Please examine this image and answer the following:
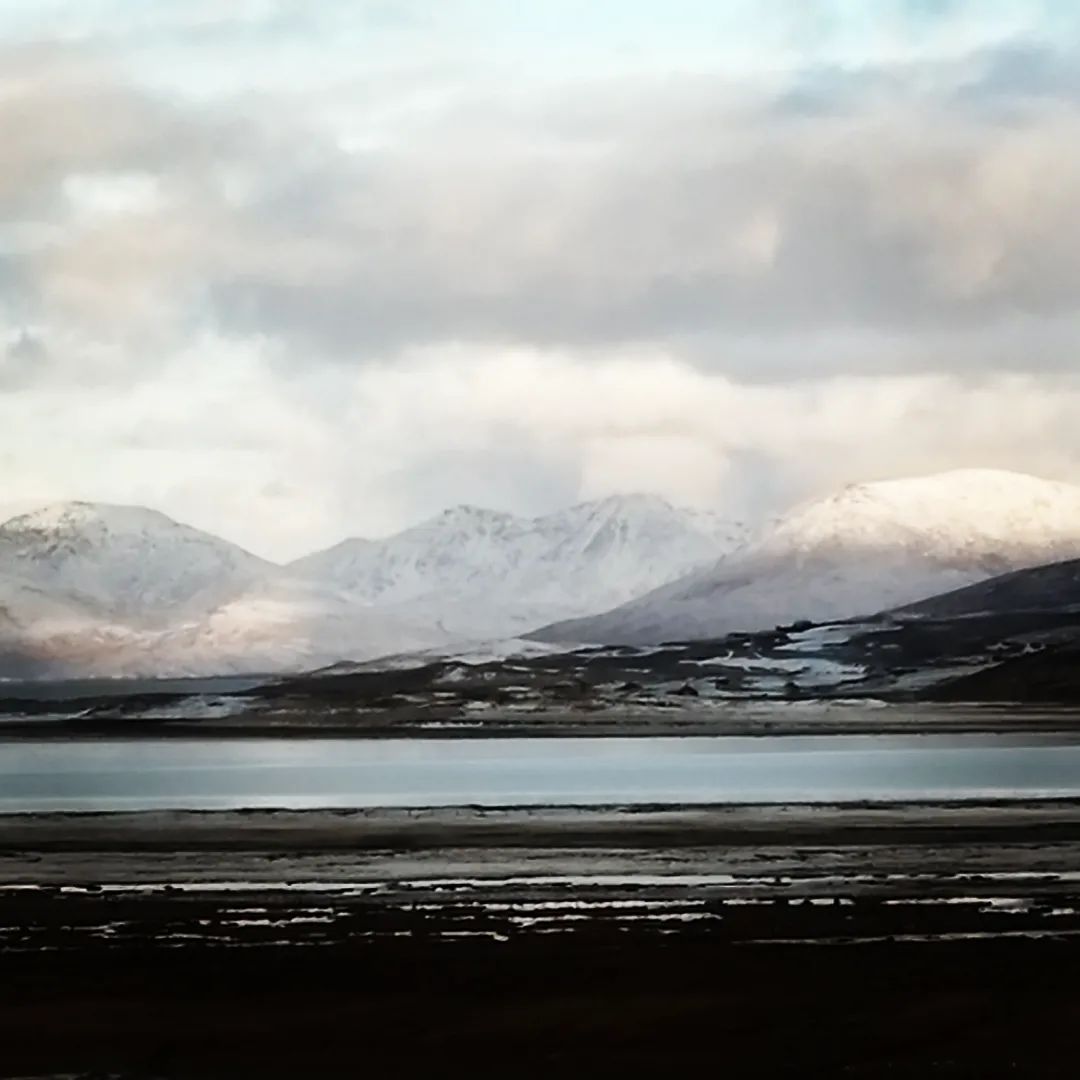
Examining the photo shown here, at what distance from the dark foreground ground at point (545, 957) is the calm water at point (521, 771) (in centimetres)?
803

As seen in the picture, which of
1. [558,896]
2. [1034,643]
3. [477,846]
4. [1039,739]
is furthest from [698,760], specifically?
[558,896]

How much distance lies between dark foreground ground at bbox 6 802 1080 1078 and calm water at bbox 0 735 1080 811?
8.03 metres

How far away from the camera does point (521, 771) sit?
39625mm

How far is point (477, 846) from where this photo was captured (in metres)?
21.9

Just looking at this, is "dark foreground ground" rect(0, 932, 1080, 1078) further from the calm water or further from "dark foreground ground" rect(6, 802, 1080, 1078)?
the calm water

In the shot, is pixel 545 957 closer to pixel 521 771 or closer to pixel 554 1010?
pixel 554 1010

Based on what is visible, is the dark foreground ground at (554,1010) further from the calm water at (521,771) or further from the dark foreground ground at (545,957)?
the calm water at (521,771)

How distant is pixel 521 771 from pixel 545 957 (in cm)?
2662

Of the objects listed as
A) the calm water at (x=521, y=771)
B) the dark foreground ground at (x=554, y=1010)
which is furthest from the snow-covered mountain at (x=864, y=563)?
the dark foreground ground at (x=554, y=1010)

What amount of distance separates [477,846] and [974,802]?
9.60 metres

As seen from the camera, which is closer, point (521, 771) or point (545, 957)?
point (545, 957)

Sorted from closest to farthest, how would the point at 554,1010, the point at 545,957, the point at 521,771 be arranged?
the point at 554,1010, the point at 545,957, the point at 521,771

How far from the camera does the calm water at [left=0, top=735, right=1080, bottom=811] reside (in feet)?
99.8

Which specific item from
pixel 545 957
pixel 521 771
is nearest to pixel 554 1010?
pixel 545 957
